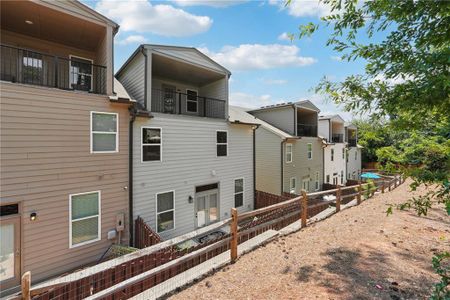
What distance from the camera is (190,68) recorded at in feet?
36.3

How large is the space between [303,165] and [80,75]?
1620cm

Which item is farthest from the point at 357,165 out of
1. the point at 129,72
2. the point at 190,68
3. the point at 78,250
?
the point at 78,250

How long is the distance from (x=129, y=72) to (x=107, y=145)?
13.5 feet

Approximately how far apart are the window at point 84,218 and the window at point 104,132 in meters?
1.55

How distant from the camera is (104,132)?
796cm

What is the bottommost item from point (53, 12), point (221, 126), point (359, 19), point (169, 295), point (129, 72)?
point (169, 295)

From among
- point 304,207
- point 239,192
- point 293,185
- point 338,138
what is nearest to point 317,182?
point 293,185

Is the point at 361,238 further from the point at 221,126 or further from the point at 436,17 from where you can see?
the point at 221,126

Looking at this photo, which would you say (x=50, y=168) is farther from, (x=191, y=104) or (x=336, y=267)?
(x=336, y=267)

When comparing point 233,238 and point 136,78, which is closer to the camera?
point 233,238

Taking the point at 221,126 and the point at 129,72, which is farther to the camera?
the point at 221,126

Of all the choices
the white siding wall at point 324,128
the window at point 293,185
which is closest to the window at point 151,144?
the window at point 293,185

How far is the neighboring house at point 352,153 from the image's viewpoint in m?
28.2

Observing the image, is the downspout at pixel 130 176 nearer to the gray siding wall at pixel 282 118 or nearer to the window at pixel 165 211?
the window at pixel 165 211
